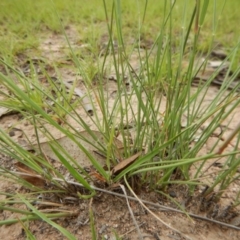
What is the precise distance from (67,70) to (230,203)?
97 cm

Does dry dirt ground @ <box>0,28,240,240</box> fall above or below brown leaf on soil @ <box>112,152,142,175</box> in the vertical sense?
below

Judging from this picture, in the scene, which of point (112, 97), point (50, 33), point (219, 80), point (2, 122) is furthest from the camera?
point (50, 33)

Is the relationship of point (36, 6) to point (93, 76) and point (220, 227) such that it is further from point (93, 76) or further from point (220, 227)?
point (220, 227)

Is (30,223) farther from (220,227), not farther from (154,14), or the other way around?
(154,14)

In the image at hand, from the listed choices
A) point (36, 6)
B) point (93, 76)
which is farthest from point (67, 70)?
point (36, 6)

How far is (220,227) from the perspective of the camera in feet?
2.15

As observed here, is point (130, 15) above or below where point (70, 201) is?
below

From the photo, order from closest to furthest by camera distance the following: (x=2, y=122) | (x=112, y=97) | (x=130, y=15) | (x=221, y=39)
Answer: (x=2, y=122), (x=112, y=97), (x=221, y=39), (x=130, y=15)

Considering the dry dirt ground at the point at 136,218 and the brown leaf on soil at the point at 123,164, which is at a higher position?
the brown leaf on soil at the point at 123,164

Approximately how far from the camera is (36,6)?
211cm

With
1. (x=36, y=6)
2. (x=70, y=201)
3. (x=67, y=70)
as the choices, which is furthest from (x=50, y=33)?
(x=70, y=201)

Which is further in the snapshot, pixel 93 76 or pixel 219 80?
pixel 219 80

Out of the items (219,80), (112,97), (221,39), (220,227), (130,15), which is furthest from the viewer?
(130,15)

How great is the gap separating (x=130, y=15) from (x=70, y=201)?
1.63m
